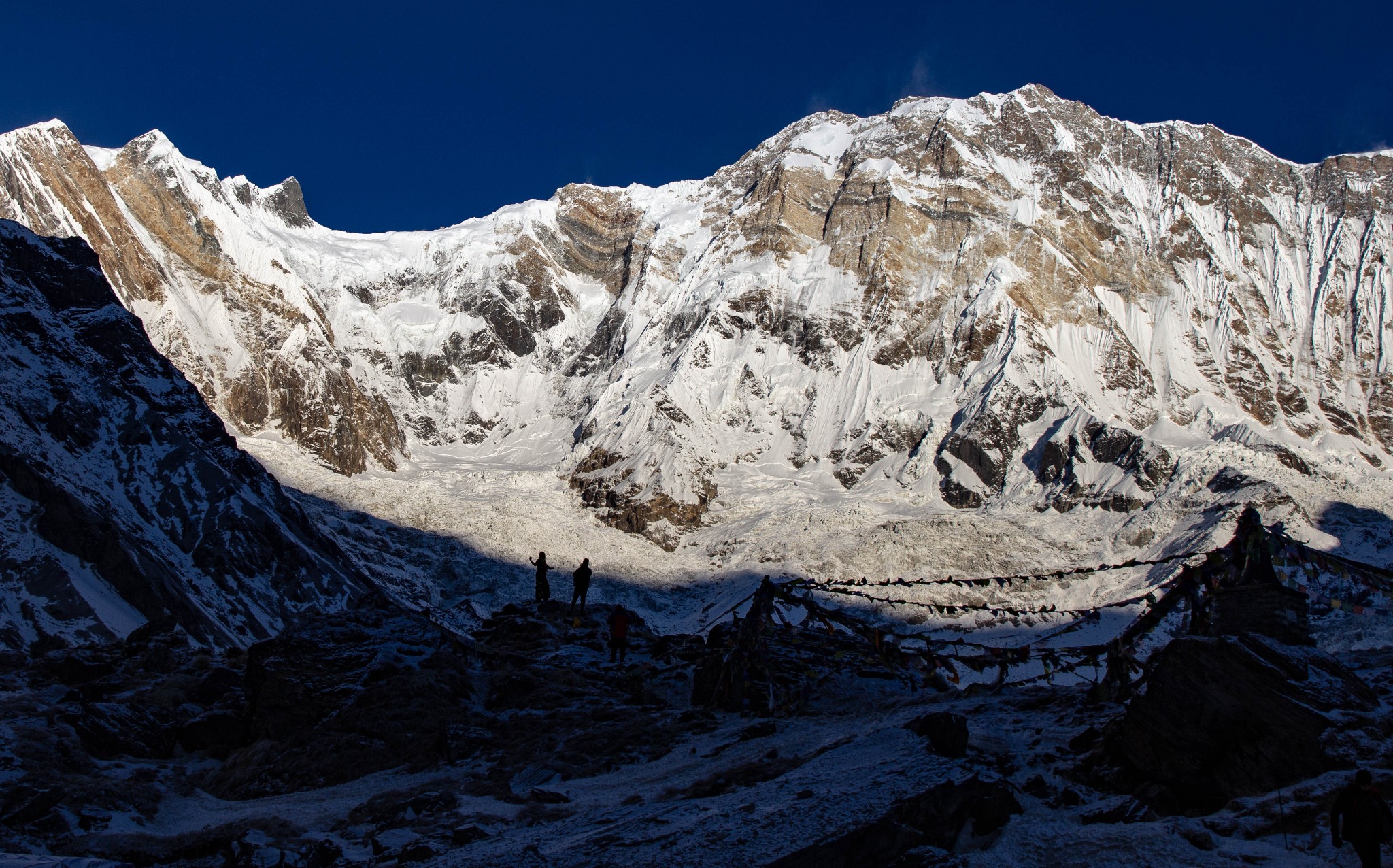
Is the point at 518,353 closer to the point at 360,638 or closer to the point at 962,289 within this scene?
the point at 962,289

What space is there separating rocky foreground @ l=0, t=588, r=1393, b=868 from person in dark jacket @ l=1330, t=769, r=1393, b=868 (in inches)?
12.7

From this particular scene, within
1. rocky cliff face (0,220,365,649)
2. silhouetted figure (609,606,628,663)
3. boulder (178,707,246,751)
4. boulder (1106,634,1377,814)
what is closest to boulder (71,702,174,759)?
boulder (178,707,246,751)

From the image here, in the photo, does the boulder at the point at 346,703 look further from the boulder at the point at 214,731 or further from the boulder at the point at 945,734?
the boulder at the point at 945,734

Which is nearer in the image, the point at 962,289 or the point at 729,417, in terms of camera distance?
the point at 729,417

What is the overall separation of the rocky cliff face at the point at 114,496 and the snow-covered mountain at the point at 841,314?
46.4m

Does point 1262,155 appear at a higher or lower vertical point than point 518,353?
higher

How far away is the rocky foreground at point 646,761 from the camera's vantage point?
31.6 feet

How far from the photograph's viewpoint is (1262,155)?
176625mm

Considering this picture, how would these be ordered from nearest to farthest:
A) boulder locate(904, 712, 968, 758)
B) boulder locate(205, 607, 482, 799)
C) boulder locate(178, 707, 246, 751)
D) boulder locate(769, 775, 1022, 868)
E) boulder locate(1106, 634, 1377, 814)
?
boulder locate(769, 775, 1022, 868) → boulder locate(1106, 634, 1377, 814) → boulder locate(904, 712, 968, 758) → boulder locate(205, 607, 482, 799) → boulder locate(178, 707, 246, 751)

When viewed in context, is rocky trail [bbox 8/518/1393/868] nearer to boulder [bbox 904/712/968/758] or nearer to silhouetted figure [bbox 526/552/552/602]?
boulder [bbox 904/712/968/758]

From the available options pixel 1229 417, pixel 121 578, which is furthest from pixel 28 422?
pixel 1229 417

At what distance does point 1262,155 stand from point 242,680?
636ft

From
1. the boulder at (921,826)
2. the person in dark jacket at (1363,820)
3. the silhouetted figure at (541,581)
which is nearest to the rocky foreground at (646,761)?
the boulder at (921,826)

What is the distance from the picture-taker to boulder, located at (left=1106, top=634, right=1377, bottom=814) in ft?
34.4
